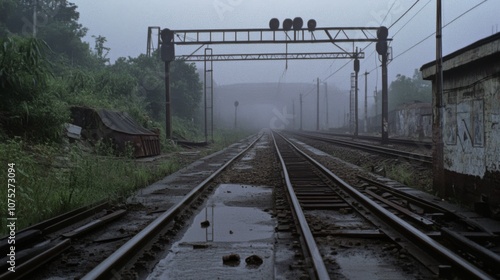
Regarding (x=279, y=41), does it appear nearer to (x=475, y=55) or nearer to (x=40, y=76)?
(x=40, y=76)

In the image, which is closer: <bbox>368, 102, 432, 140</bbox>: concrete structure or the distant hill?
<bbox>368, 102, 432, 140</bbox>: concrete structure

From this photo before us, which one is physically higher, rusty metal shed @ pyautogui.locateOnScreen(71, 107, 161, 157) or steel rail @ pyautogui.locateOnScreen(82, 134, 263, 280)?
rusty metal shed @ pyautogui.locateOnScreen(71, 107, 161, 157)

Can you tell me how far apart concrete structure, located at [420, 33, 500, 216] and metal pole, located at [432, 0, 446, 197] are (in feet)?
0.07

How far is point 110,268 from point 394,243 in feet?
10.6

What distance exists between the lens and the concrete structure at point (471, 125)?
6.19 meters

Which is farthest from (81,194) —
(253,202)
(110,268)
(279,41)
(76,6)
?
(76,6)

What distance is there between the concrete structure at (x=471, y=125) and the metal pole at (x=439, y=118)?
0.02m

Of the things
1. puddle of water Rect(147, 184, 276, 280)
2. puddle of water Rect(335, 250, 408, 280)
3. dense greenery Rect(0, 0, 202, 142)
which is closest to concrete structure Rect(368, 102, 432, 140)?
dense greenery Rect(0, 0, 202, 142)

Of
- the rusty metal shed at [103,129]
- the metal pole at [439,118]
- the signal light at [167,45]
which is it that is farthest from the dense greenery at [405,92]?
the metal pole at [439,118]

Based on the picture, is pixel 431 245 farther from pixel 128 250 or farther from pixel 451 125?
pixel 451 125

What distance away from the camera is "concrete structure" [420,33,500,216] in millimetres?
6188

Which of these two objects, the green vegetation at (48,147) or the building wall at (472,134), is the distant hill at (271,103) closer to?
the green vegetation at (48,147)

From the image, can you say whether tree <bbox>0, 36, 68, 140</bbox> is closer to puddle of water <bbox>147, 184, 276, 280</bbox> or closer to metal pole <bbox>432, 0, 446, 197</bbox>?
puddle of water <bbox>147, 184, 276, 280</bbox>

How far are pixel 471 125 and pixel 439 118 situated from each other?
111 centimetres
